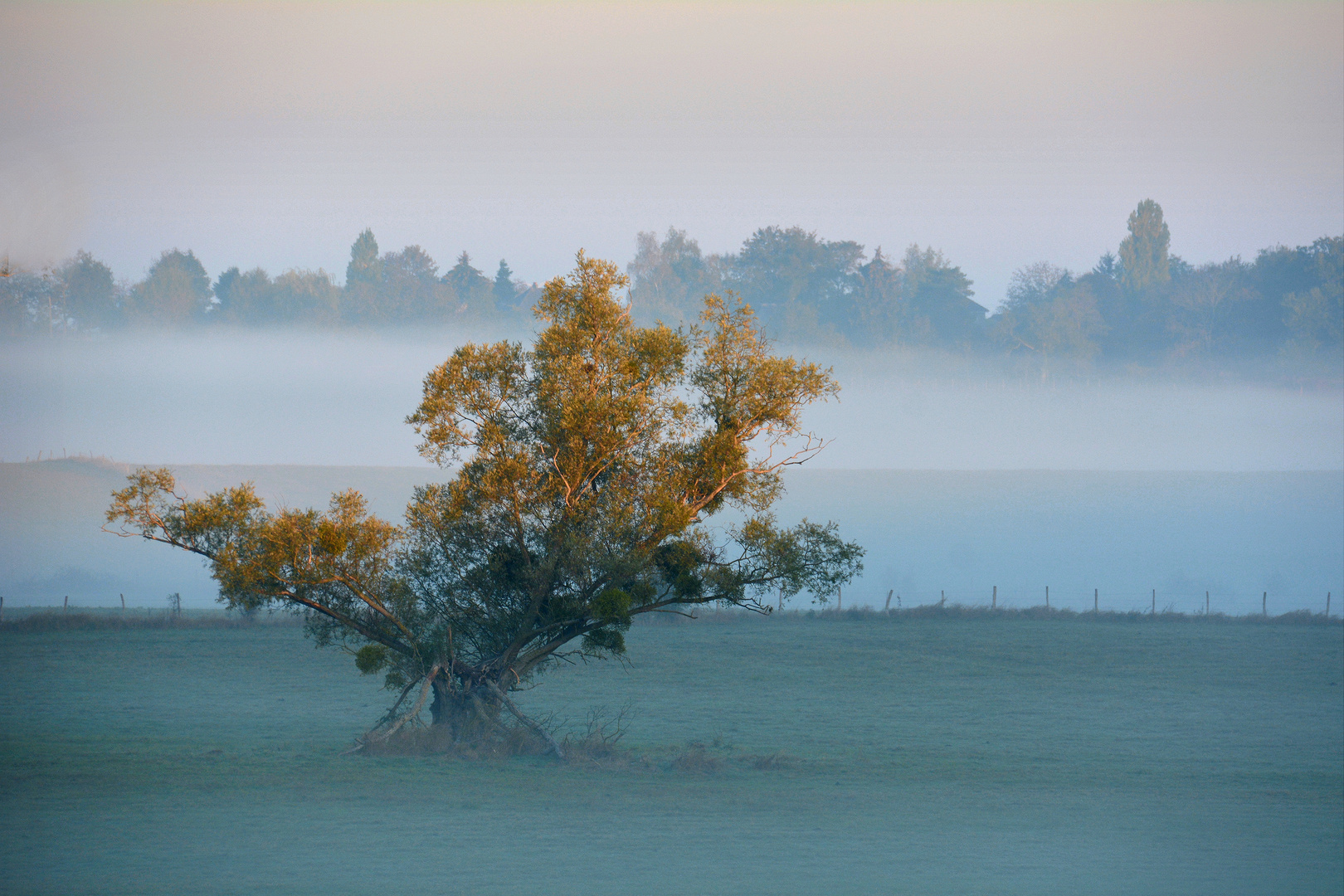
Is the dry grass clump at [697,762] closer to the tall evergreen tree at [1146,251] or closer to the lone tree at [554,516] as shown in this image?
the lone tree at [554,516]

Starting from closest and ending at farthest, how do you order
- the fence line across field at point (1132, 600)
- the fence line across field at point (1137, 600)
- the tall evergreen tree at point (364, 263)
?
the fence line across field at point (1132, 600) → the fence line across field at point (1137, 600) → the tall evergreen tree at point (364, 263)

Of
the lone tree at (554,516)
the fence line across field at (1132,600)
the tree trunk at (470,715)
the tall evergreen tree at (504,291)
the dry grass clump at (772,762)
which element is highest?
the tall evergreen tree at (504,291)

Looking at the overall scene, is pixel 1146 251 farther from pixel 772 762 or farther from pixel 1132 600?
pixel 772 762

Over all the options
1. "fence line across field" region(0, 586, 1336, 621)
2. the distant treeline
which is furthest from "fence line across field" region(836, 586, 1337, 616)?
the distant treeline

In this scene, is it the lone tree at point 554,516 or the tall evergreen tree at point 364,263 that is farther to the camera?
the tall evergreen tree at point 364,263

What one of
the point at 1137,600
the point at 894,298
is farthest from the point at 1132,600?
the point at 894,298

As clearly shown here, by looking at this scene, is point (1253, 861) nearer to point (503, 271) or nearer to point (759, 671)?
point (759, 671)

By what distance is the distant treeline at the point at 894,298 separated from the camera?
126 meters

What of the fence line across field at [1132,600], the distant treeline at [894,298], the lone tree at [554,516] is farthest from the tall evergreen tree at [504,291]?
the lone tree at [554,516]

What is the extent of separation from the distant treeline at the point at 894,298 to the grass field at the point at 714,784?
80990 mm

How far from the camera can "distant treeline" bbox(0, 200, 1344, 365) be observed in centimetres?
12575

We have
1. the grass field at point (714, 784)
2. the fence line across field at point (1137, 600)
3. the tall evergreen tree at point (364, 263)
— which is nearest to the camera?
the grass field at point (714, 784)

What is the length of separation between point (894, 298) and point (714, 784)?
390 ft

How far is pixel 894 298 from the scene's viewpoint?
13825 cm
